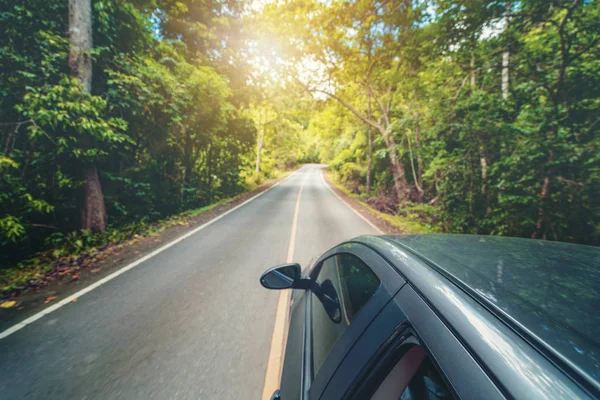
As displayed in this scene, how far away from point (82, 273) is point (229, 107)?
8673 millimetres

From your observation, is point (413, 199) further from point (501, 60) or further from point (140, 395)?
point (140, 395)

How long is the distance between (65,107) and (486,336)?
7.22 metres

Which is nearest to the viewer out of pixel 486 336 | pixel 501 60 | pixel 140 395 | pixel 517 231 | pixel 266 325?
pixel 486 336

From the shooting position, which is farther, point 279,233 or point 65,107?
point 279,233

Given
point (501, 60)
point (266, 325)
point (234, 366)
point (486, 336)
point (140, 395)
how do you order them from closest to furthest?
point (486, 336), point (140, 395), point (234, 366), point (266, 325), point (501, 60)

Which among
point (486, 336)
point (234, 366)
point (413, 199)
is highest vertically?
point (486, 336)

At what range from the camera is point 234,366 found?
2568mm

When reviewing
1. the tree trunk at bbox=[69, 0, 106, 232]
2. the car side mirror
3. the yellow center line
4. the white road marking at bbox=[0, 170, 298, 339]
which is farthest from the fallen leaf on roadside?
the car side mirror

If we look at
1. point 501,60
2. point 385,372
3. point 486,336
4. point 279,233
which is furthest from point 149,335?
point 501,60

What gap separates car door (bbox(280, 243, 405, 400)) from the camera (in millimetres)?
1122

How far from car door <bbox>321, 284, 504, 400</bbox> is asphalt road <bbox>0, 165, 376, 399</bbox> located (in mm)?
1798

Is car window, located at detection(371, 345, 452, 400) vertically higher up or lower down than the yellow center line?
higher up

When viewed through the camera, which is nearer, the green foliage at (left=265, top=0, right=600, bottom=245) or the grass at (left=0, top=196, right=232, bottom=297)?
the grass at (left=0, top=196, right=232, bottom=297)

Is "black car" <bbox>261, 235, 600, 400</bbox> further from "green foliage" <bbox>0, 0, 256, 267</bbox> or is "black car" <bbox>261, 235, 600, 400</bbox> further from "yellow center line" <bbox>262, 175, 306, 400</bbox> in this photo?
"green foliage" <bbox>0, 0, 256, 267</bbox>
